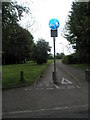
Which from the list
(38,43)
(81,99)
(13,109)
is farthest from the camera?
(38,43)

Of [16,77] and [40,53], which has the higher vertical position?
[40,53]

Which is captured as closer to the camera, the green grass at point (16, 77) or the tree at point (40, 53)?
the green grass at point (16, 77)

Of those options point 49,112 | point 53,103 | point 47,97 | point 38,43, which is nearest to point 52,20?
point 47,97

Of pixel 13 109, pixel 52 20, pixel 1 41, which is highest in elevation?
pixel 52 20

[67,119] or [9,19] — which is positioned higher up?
[9,19]

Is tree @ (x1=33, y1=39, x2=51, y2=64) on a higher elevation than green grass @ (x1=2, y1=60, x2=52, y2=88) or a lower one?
higher

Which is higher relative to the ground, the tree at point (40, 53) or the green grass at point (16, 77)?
the tree at point (40, 53)

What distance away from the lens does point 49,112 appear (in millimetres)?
6703

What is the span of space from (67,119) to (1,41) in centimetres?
925

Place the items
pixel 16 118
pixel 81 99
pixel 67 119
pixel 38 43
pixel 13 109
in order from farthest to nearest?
pixel 38 43 < pixel 81 99 < pixel 13 109 < pixel 16 118 < pixel 67 119

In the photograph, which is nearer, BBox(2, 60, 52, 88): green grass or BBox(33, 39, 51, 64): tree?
BBox(2, 60, 52, 88): green grass

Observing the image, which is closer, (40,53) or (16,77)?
(16,77)

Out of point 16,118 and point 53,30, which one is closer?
point 16,118

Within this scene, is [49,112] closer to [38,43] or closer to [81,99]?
[81,99]
